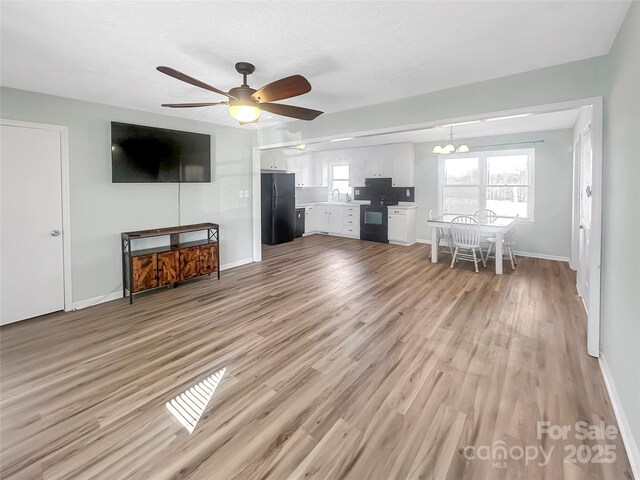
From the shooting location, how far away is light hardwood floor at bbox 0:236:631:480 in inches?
65.7

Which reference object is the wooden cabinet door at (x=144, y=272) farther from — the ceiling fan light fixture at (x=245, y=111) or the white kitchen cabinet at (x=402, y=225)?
the white kitchen cabinet at (x=402, y=225)

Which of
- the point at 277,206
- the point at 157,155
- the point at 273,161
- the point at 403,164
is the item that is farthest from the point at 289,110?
the point at 403,164

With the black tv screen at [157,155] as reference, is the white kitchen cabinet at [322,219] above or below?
below

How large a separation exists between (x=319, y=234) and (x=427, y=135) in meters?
4.06

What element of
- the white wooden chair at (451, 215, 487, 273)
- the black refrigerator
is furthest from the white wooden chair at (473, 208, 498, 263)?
the black refrigerator

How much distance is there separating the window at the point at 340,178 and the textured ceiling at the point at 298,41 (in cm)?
568

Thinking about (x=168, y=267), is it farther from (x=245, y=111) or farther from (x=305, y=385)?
(x=305, y=385)

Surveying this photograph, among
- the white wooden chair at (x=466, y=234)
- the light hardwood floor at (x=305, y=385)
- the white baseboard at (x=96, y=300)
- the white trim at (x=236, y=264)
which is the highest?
the white wooden chair at (x=466, y=234)

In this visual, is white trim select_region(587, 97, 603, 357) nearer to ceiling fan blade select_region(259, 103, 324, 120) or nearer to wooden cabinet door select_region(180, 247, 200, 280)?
ceiling fan blade select_region(259, 103, 324, 120)

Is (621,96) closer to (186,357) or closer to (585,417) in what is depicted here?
(585,417)

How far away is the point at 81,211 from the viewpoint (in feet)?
12.6

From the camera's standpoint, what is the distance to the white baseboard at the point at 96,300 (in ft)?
12.6

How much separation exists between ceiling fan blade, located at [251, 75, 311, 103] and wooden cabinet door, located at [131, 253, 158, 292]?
262cm

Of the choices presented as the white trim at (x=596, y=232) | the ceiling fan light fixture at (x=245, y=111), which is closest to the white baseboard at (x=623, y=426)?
the white trim at (x=596, y=232)
